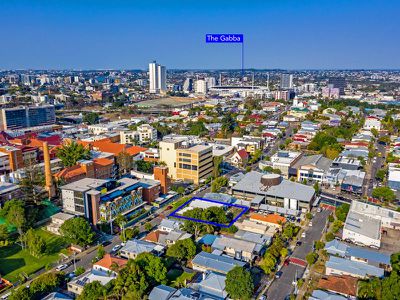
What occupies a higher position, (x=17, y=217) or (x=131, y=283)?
(x=17, y=217)

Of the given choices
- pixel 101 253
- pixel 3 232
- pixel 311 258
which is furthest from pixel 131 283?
pixel 3 232

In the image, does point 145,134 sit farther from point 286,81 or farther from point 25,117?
point 286,81

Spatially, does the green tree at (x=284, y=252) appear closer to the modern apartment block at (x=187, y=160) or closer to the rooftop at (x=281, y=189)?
the rooftop at (x=281, y=189)

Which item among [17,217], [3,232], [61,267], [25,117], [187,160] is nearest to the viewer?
[61,267]

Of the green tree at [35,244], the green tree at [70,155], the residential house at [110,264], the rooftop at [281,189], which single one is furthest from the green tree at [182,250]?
the green tree at [70,155]

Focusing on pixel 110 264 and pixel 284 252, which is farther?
pixel 284 252

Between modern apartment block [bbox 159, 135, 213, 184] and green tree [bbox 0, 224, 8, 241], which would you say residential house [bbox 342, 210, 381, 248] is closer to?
modern apartment block [bbox 159, 135, 213, 184]

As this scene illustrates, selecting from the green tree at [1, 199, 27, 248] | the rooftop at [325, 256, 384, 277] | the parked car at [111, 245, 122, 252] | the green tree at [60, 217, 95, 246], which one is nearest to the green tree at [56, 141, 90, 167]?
the green tree at [1, 199, 27, 248]
